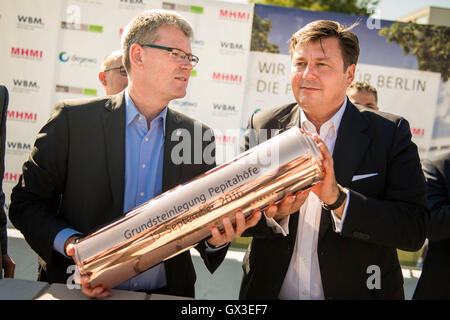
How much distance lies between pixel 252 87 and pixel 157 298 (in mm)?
4835

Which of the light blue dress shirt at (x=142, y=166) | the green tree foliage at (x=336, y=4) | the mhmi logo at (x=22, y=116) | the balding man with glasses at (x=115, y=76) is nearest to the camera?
the light blue dress shirt at (x=142, y=166)

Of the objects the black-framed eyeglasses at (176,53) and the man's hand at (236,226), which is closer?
the man's hand at (236,226)

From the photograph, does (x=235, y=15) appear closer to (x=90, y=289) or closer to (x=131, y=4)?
(x=131, y=4)

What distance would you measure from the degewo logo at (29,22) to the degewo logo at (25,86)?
31.4 inches

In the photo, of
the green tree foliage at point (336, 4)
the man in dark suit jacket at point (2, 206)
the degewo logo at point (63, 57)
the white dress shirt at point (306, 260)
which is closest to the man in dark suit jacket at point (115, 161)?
the man in dark suit jacket at point (2, 206)

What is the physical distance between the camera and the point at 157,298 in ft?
4.53

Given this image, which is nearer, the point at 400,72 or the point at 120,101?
the point at 120,101

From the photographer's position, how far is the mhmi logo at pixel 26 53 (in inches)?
231

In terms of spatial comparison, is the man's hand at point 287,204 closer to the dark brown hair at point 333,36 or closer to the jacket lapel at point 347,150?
the jacket lapel at point 347,150

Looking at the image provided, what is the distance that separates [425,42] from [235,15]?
288 centimetres

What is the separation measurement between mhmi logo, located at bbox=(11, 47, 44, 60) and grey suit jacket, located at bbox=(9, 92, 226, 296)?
15.0 ft

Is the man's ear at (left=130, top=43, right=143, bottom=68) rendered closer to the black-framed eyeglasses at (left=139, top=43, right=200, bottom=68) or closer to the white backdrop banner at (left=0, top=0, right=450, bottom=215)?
the black-framed eyeglasses at (left=139, top=43, right=200, bottom=68)
